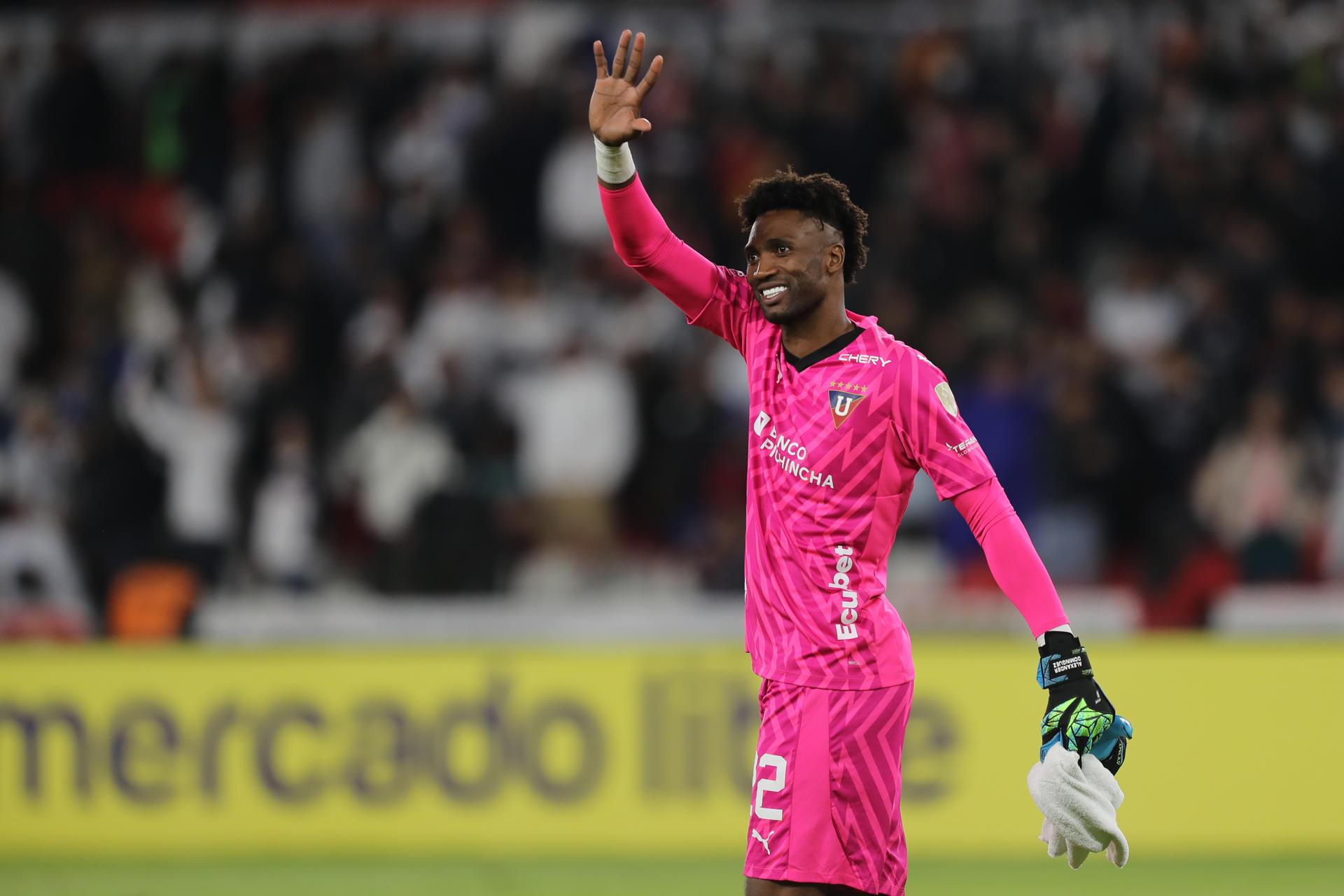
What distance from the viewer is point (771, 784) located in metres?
4.43

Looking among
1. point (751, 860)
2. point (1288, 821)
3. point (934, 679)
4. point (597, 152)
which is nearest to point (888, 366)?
point (597, 152)

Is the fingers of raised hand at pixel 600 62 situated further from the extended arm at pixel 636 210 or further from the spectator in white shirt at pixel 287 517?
the spectator in white shirt at pixel 287 517

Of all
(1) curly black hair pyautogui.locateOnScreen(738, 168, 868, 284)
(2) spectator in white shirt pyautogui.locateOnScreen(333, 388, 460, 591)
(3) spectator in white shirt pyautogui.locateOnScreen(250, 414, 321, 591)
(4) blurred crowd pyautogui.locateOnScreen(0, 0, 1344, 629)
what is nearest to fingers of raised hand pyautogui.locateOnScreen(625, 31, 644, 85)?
(1) curly black hair pyautogui.locateOnScreen(738, 168, 868, 284)

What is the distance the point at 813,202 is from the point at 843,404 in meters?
0.56

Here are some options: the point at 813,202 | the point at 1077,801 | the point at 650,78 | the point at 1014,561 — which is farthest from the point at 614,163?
the point at 1077,801

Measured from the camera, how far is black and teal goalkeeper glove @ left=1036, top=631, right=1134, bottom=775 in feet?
13.6

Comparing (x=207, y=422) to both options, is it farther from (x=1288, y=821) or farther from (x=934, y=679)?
(x=1288, y=821)

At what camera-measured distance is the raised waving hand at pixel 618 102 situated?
15.1 ft

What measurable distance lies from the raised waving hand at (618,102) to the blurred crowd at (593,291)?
6.44m

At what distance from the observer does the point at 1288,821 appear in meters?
8.88

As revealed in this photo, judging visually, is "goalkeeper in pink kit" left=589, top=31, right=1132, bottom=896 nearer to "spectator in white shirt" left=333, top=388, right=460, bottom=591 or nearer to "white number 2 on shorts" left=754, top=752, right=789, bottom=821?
"white number 2 on shorts" left=754, top=752, right=789, bottom=821

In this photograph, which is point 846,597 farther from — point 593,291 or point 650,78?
point 593,291

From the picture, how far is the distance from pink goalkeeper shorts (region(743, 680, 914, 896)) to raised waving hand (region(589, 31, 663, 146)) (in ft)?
5.12

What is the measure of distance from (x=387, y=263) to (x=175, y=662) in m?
4.44
